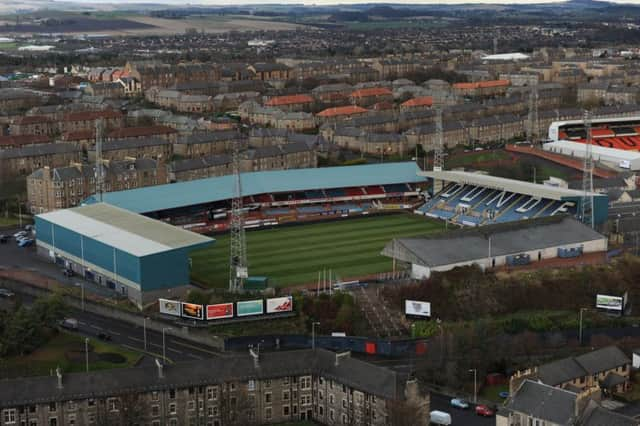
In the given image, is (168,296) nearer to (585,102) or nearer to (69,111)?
(69,111)

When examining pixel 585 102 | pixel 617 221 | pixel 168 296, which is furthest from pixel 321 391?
pixel 585 102

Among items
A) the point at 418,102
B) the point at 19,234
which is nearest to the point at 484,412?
the point at 19,234

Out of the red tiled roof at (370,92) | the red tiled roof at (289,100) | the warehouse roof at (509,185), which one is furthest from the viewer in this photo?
the red tiled roof at (370,92)

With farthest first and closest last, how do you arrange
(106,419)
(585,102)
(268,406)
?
(585,102), (268,406), (106,419)

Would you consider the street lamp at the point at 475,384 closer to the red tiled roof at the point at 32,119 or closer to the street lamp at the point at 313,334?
the street lamp at the point at 313,334

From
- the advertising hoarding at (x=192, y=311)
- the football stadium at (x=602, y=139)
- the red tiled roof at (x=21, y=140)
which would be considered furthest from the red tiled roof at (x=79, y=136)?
the advertising hoarding at (x=192, y=311)
